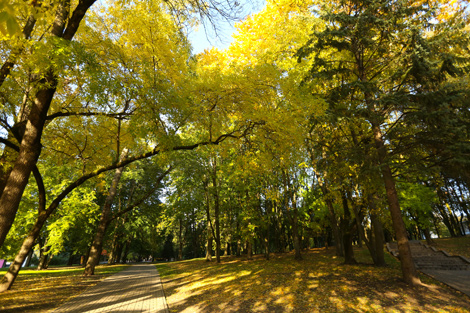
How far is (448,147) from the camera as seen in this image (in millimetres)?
6445

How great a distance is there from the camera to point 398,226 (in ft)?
24.0

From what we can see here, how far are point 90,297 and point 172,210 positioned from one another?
1070 cm

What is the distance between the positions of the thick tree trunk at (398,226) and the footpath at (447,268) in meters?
1.38

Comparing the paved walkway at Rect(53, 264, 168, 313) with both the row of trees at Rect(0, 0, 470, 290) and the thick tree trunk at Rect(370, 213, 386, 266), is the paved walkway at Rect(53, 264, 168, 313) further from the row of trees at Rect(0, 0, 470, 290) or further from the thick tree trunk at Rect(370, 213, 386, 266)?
the thick tree trunk at Rect(370, 213, 386, 266)

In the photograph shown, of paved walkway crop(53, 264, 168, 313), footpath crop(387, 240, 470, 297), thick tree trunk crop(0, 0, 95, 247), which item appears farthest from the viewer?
footpath crop(387, 240, 470, 297)

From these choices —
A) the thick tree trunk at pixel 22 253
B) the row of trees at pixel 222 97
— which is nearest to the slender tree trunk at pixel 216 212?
the row of trees at pixel 222 97

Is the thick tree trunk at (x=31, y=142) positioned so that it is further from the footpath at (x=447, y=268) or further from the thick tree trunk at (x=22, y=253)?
the footpath at (x=447, y=268)

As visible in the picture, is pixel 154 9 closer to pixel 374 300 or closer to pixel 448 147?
pixel 448 147

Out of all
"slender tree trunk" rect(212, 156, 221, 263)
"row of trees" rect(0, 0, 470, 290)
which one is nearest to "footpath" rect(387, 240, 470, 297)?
"row of trees" rect(0, 0, 470, 290)

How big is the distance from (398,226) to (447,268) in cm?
651

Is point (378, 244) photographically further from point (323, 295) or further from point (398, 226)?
point (323, 295)

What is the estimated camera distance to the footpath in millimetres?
7672

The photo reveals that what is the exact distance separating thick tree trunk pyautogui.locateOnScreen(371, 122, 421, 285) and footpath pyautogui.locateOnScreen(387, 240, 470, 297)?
1377 mm

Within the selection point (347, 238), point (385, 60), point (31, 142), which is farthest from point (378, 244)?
point (31, 142)
